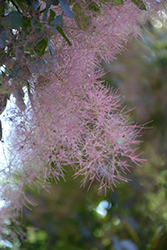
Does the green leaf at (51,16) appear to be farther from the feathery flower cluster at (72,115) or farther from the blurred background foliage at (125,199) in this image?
the blurred background foliage at (125,199)

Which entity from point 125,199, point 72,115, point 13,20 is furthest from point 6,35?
point 125,199

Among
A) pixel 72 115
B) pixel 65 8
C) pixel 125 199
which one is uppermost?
pixel 65 8

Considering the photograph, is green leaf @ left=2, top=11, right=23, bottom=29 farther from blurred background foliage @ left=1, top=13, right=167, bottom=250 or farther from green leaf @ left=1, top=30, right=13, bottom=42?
blurred background foliage @ left=1, top=13, right=167, bottom=250

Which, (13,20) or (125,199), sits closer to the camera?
(13,20)

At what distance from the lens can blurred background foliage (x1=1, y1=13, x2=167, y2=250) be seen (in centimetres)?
79

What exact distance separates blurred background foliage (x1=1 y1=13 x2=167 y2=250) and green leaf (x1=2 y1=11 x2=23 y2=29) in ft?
1.76

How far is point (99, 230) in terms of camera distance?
814mm

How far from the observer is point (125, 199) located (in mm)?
825

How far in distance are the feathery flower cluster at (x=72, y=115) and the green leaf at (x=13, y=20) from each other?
0.21 ft

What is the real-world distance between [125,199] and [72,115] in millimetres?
563

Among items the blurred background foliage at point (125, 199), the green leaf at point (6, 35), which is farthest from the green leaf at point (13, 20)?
the blurred background foliage at point (125, 199)

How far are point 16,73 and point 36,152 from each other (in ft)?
0.40

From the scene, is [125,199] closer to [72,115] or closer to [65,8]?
[72,115]

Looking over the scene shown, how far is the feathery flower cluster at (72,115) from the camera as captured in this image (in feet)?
1.12
